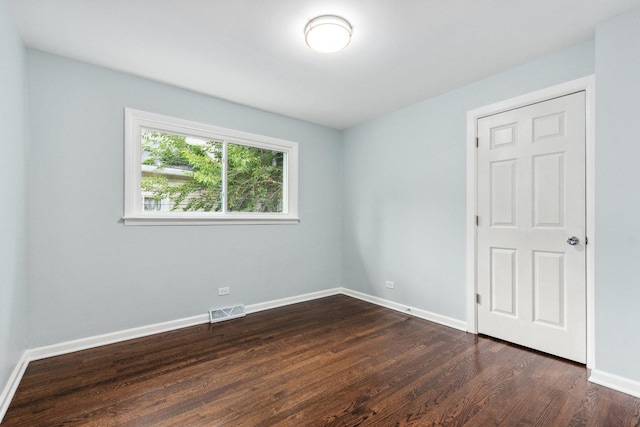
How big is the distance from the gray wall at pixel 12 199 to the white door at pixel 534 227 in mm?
3632

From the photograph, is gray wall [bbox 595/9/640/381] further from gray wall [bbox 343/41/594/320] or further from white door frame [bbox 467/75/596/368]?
gray wall [bbox 343/41/594/320]

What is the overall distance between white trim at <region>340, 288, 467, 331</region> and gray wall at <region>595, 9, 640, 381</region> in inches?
44.9

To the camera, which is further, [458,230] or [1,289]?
[458,230]

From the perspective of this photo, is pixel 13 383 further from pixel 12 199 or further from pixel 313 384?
pixel 313 384

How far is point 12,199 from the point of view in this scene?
1.96 m

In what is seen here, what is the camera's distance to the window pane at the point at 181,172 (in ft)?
9.80

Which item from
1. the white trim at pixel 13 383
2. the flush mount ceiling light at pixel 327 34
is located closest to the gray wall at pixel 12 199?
the white trim at pixel 13 383

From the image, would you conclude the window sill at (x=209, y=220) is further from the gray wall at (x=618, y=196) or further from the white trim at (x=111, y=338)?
the gray wall at (x=618, y=196)

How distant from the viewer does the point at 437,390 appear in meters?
1.97

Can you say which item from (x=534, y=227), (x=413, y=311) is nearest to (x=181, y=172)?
(x=413, y=311)

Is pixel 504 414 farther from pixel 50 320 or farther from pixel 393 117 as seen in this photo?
pixel 50 320

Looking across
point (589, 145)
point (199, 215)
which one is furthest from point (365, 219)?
point (589, 145)

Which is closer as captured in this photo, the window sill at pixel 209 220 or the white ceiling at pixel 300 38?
the white ceiling at pixel 300 38

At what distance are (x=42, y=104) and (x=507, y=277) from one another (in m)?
4.25
